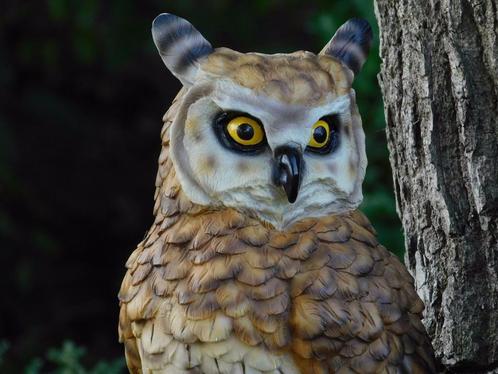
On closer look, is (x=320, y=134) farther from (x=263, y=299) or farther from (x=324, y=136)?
(x=263, y=299)

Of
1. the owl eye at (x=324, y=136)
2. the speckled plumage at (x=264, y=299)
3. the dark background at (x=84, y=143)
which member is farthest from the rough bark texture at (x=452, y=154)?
the dark background at (x=84, y=143)

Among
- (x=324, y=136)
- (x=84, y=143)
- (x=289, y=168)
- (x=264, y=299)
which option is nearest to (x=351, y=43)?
(x=324, y=136)

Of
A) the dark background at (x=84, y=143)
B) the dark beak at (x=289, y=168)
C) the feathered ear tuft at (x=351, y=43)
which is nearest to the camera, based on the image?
the dark beak at (x=289, y=168)

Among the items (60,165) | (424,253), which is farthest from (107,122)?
(424,253)

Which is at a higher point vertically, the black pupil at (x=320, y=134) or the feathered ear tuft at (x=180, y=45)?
the feathered ear tuft at (x=180, y=45)

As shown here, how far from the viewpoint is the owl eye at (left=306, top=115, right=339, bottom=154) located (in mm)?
1608

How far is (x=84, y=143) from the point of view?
445 cm

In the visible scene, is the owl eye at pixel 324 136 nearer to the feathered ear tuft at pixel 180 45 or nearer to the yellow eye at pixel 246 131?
the yellow eye at pixel 246 131

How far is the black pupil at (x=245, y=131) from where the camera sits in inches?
62.5

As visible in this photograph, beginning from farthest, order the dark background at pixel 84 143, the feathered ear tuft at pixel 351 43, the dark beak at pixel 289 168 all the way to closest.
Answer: the dark background at pixel 84 143 < the feathered ear tuft at pixel 351 43 < the dark beak at pixel 289 168

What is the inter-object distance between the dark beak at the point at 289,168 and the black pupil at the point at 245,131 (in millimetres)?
54

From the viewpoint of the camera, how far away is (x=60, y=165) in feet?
14.7

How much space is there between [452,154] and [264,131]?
1.56 ft

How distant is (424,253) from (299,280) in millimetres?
448
